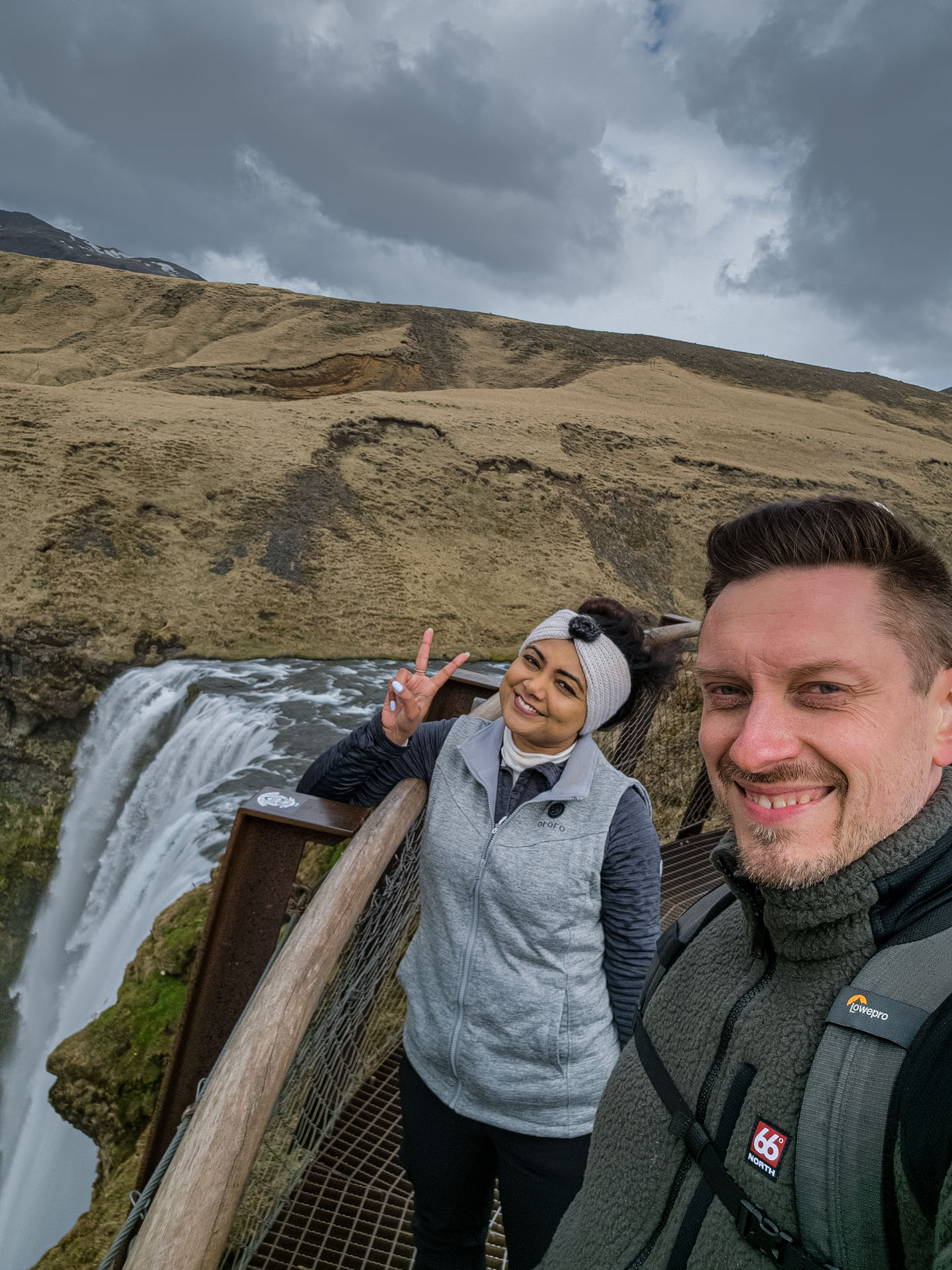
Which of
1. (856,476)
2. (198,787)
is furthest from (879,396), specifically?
(198,787)

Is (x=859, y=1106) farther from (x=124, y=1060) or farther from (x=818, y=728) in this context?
(x=124, y=1060)

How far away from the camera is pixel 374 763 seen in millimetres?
2213

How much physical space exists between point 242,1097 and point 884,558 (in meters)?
1.11

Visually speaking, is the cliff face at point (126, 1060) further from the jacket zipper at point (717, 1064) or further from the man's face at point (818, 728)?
the man's face at point (818, 728)

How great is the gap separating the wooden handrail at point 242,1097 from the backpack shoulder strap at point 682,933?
1.77ft

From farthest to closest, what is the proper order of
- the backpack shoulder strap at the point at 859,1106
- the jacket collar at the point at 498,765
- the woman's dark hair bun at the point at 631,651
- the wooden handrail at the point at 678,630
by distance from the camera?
the wooden handrail at the point at 678,630
the woman's dark hair bun at the point at 631,651
the jacket collar at the point at 498,765
the backpack shoulder strap at the point at 859,1106

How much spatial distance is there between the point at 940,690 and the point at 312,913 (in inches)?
43.3

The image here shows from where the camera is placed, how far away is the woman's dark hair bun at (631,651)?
228 cm

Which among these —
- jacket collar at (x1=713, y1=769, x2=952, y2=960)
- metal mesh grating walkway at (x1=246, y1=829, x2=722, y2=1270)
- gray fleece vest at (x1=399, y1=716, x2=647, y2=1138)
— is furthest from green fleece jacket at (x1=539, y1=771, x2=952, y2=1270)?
metal mesh grating walkway at (x1=246, y1=829, x2=722, y2=1270)

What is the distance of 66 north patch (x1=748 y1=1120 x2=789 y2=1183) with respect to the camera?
30.3 inches

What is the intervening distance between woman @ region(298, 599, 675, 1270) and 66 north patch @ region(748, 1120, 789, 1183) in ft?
3.18

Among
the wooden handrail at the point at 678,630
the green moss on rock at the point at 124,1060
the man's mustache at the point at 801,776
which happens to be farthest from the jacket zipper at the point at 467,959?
the green moss on rock at the point at 124,1060

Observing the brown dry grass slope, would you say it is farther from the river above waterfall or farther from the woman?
the woman

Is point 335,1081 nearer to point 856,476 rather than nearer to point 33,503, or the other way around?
point 33,503
